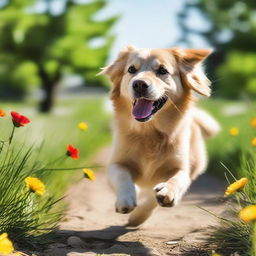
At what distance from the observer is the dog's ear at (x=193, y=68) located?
173 inches

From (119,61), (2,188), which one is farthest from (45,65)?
(2,188)

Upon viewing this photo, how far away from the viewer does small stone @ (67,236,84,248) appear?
3.53 m

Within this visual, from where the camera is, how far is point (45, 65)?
1884 cm

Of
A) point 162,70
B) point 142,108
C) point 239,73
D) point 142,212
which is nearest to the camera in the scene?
point 142,108

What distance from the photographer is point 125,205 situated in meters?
3.36

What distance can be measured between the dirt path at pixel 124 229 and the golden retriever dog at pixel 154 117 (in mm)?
280

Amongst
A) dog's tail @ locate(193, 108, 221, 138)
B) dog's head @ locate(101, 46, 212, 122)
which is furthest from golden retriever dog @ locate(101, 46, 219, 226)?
dog's tail @ locate(193, 108, 221, 138)

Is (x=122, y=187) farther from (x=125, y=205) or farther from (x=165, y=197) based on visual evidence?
(x=165, y=197)

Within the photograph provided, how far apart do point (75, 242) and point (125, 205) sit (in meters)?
0.51

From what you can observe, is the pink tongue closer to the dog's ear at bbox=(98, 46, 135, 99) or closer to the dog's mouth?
the dog's mouth

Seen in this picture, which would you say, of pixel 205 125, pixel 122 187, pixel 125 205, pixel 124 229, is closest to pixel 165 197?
pixel 125 205

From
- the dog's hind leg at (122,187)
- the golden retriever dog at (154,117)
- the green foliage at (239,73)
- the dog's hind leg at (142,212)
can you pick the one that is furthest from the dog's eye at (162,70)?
the green foliage at (239,73)

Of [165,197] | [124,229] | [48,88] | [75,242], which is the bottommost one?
[48,88]

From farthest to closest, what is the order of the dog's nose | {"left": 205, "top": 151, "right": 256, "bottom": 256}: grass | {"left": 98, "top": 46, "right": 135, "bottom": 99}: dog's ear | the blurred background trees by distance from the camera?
the blurred background trees, {"left": 98, "top": 46, "right": 135, "bottom": 99}: dog's ear, the dog's nose, {"left": 205, "top": 151, "right": 256, "bottom": 256}: grass
